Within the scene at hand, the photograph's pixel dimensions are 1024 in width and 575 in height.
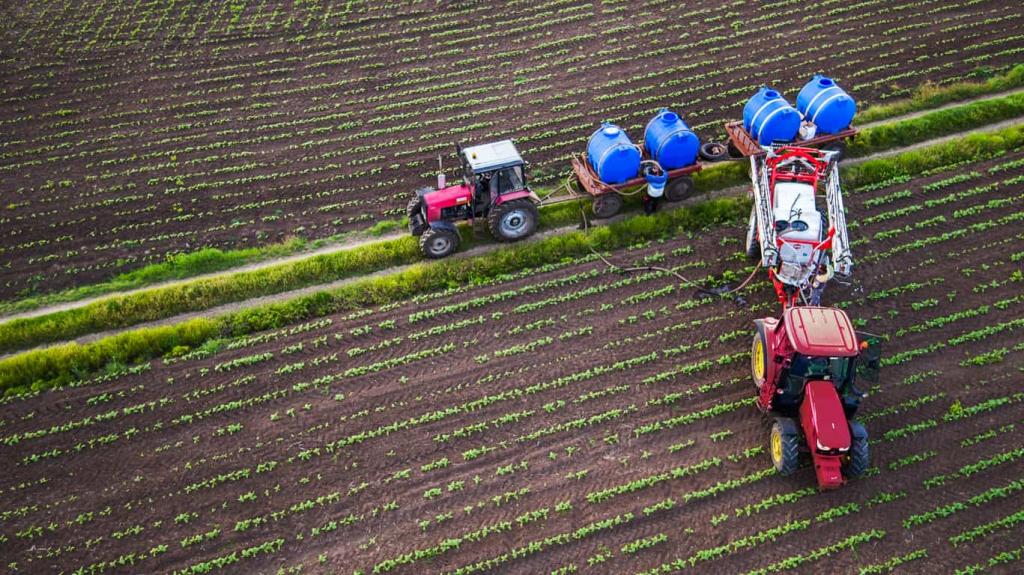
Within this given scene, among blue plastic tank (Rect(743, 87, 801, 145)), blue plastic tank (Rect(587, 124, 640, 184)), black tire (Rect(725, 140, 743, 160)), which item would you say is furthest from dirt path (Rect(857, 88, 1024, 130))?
blue plastic tank (Rect(587, 124, 640, 184))

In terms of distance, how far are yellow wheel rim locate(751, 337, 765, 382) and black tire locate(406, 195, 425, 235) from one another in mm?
8517

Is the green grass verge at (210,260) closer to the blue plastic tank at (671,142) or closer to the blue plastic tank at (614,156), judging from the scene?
the blue plastic tank at (671,142)

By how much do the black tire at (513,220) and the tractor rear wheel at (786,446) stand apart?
7.81 meters

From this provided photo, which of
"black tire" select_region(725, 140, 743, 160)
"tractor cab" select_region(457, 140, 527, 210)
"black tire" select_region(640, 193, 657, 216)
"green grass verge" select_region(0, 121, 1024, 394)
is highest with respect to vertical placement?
"tractor cab" select_region(457, 140, 527, 210)

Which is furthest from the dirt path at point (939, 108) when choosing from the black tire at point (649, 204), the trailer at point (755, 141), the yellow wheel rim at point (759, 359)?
the yellow wheel rim at point (759, 359)

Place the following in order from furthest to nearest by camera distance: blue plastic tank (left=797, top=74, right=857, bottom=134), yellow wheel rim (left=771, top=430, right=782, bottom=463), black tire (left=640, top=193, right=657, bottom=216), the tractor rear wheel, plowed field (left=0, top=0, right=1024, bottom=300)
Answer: plowed field (left=0, top=0, right=1024, bottom=300) < blue plastic tank (left=797, top=74, right=857, bottom=134) < black tire (left=640, top=193, right=657, bottom=216) < yellow wheel rim (left=771, top=430, right=782, bottom=463) < the tractor rear wheel

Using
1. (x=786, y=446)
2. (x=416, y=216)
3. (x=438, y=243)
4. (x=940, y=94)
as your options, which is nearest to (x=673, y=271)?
(x=786, y=446)

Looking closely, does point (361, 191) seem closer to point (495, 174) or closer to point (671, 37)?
point (495, 174)

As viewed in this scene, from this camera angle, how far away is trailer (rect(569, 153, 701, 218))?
747 inches

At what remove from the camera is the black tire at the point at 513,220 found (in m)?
18.3

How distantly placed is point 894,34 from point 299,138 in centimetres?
2000

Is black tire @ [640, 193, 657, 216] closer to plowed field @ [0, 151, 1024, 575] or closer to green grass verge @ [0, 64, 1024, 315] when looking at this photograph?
plowed field @ [0, 151, 1024, 575]

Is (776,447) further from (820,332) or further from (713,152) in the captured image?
(713,152)

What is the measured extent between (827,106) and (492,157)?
355 inches
